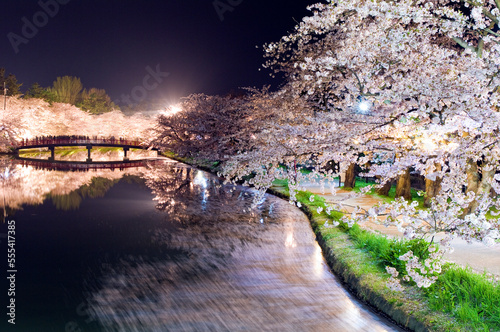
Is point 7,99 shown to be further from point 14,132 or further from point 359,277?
point 359,277

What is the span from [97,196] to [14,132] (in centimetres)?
3317

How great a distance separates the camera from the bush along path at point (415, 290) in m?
6.44

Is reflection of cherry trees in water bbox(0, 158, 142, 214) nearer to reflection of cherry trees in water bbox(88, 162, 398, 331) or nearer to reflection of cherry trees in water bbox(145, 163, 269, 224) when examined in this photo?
reflection of cherry trees in water bbox(145, 163, 269, 224)

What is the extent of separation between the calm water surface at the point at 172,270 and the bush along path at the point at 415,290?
14.3 inches

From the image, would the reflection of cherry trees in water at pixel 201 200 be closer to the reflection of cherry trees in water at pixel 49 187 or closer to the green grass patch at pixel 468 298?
the reflection of cherry trees in water at pixel 49 187

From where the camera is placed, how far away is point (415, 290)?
25.6 feet

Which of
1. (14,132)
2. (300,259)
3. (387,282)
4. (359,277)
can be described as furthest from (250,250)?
(14,132)

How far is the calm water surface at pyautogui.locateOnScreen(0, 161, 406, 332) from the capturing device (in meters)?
7.64

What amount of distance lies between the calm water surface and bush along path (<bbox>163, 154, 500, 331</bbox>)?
0.36 metres

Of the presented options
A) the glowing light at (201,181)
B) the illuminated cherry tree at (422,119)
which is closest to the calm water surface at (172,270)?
the illuminated cherry tree at (422,119)

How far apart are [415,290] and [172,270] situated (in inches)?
230

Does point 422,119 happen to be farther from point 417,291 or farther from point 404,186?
point 404,186

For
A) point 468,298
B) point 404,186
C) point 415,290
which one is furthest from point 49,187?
point 468,298

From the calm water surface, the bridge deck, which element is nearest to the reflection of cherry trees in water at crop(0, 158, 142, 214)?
the calm water surface
